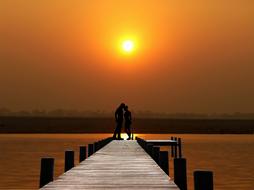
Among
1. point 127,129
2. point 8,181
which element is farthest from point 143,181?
point 127,129

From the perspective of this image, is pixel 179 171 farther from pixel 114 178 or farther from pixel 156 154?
pixel 156 154

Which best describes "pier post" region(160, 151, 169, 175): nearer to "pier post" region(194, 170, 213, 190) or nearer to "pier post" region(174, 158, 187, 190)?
"pier post" region(174, 158, 187, 190)

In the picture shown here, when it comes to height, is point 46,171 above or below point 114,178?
above

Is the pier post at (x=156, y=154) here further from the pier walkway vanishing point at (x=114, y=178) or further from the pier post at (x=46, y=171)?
the pier post at (x=46, y=171)

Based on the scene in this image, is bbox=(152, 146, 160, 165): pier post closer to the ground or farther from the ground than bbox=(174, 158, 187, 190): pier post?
farther from the ground

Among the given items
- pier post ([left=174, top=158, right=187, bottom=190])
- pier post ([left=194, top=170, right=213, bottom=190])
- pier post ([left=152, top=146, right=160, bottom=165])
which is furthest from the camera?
pier post ([left=152, top=146, right=160, bottom=165])

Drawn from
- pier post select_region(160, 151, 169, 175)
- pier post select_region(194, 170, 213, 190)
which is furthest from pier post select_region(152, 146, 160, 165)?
pier post select_region(194, 170, 213, 190)

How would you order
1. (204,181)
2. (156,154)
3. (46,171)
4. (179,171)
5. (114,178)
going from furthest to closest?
1. (156,154)
2. (114,178)
3. (46,171)
4. (179,171)
5. (204,181)

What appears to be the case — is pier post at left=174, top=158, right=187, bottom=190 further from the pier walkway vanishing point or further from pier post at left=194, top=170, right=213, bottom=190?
pier post at left=194, top=170, right=213, bottom=190

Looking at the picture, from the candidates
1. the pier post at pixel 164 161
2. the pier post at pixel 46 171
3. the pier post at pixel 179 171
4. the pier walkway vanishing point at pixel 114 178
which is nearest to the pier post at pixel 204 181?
the pier walkway vanishing point at pixel 114 178

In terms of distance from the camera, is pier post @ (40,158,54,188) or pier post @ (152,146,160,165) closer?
pier post @ (40,158,54,188)

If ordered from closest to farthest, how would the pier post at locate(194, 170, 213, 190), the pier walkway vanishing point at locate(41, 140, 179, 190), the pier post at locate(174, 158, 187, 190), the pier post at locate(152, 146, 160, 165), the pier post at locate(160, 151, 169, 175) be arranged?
the pier post at locate(194, 170, 213, 190) → the pier walkway vanishing point at locate(41, 140, 179, 190) → the pier post at locate(174, 158, 187, 190) → the pier post at locate(160, 151, 169, 175) → the pier post at locate(152, 146, 160, 165)

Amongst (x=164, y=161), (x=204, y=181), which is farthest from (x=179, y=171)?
(x=164, y=161)

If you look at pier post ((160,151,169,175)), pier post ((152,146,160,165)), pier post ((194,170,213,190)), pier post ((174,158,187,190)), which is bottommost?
pier post ((194,170,213,190))
